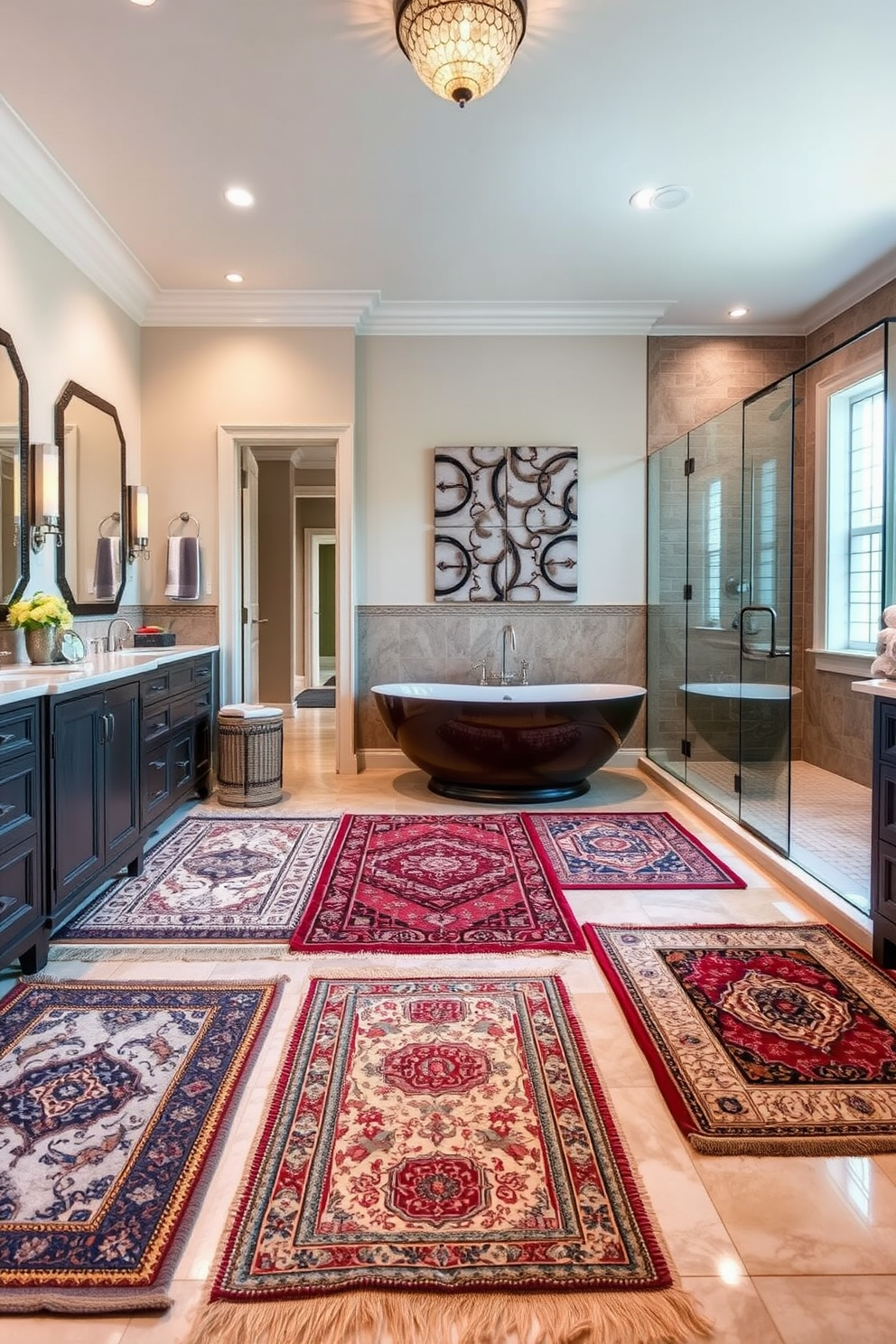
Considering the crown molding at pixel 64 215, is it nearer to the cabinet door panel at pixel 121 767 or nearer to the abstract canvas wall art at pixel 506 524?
the abstract canvas wall art at pixel 506 524

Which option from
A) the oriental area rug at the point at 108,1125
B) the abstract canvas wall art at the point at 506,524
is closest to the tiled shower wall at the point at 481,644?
the abstract canvas wall art at the point at 506,524

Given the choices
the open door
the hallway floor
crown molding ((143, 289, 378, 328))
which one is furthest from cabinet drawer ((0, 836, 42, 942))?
crown molding ((143, 289, 378, 328))

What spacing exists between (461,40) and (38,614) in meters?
2.43

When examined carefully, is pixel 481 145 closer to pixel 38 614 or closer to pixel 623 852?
pixel 38 614

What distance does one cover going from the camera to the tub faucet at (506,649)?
4.88 m

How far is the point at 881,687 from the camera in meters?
2.23

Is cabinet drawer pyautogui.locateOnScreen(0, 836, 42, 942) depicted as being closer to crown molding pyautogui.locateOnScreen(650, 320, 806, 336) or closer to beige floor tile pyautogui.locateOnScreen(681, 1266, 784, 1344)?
beige floor tile pyautogui.locateOnScreen(681, 1266, 784, 1344)

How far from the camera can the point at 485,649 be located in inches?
194

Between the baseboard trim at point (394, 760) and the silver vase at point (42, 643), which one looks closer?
the silver vase at point (42, 643)

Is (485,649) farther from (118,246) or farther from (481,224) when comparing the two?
(118,246)

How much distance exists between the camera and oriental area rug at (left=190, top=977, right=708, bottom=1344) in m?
1.14

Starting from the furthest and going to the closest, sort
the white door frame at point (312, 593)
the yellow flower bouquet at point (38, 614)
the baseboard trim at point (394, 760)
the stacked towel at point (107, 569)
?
1. the white door frame at point (312, 593)
2. the baseboard trim at point (394, 760)
3. the stacked towel at point (107, 569)
4. the yellow flower bouquet at point (38, 614)

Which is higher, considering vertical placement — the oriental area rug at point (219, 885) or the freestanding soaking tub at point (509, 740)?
the freestanding soaking tub at point (509, 740)

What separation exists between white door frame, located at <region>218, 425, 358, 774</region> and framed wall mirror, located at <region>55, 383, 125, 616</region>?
1.89 ft
